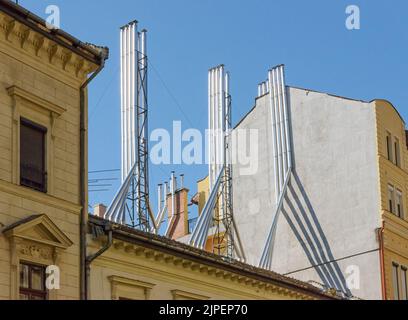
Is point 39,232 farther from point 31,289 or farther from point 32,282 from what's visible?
point 31,289

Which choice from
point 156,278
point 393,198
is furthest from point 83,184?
point 393,198

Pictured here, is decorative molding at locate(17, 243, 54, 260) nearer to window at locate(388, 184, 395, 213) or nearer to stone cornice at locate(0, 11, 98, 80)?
stone cornice at locate(0, 11, 98, 80)

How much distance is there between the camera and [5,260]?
24406mm

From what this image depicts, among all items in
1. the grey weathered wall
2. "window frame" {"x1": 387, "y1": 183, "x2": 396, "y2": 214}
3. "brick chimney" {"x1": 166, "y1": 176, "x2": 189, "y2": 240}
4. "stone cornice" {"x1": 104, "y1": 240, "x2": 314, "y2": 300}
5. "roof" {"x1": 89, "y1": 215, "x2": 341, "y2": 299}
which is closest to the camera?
"roof" {"x1": 89, "y1": 215, "x2": 341, "y2": 299}

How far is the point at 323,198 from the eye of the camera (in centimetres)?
4825

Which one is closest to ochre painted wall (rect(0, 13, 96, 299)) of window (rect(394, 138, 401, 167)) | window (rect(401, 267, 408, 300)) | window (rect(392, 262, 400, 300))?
window (rect(392, 262, 400, 300))

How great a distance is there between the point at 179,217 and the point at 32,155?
31.5m

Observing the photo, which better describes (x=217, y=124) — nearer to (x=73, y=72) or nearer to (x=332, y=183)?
(x=332, y=183)

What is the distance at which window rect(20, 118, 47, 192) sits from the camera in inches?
1019

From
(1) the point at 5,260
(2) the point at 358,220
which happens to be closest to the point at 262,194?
(2) the point at 358,220

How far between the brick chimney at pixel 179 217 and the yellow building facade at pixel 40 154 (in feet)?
96.5

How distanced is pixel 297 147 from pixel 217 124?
441 cm

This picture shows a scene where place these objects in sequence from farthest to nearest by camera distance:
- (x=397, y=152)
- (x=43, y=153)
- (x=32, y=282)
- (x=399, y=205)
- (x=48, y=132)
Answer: (x=397, y=152) → (x=399, y=205) → (x=48, y=132) → (x=43, y=153) → (x=32, y=282)

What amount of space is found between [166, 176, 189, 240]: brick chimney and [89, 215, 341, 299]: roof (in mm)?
19010
